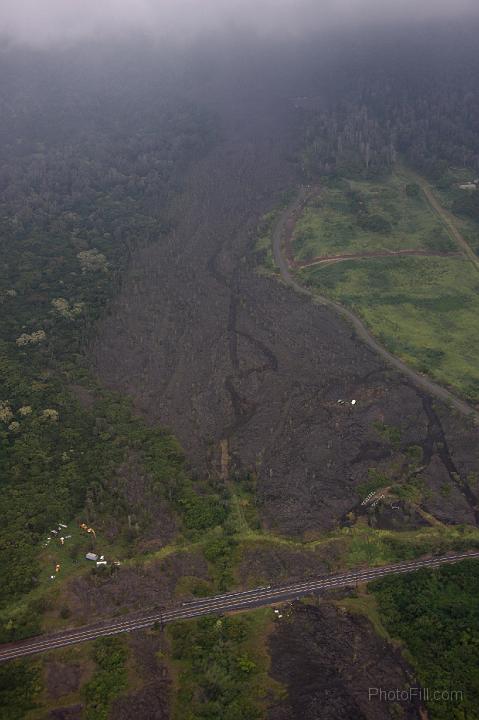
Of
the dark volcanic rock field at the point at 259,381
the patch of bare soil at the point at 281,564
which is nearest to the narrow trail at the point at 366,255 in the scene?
the dark volcanic rock field at the point at 259,381

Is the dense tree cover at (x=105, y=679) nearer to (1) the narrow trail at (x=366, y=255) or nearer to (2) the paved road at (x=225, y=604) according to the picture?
(2) the paved road at (x=225, y=604)

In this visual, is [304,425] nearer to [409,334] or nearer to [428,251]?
[409,334]

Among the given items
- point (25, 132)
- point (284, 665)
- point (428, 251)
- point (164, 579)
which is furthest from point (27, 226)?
point (284, 665)

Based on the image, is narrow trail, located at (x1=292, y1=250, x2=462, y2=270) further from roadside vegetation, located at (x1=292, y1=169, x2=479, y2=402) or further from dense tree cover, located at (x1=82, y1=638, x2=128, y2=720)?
dense tree cover, located at (x1=82, y1=638, x2=128, y2=720)

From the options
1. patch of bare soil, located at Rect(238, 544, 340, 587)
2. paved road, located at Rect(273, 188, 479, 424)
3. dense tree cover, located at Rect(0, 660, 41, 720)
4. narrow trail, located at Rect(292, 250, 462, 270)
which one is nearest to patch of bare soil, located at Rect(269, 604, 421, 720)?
patch of bare soil, located at Rect(238, 544, 340, 587)

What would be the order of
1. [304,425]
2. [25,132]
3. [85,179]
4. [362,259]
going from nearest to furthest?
[304,425]
[362,259]
[85,179]
[25,132]

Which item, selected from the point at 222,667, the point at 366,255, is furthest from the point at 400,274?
the point at 222,667

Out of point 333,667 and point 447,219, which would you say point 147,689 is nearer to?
point 333,667
